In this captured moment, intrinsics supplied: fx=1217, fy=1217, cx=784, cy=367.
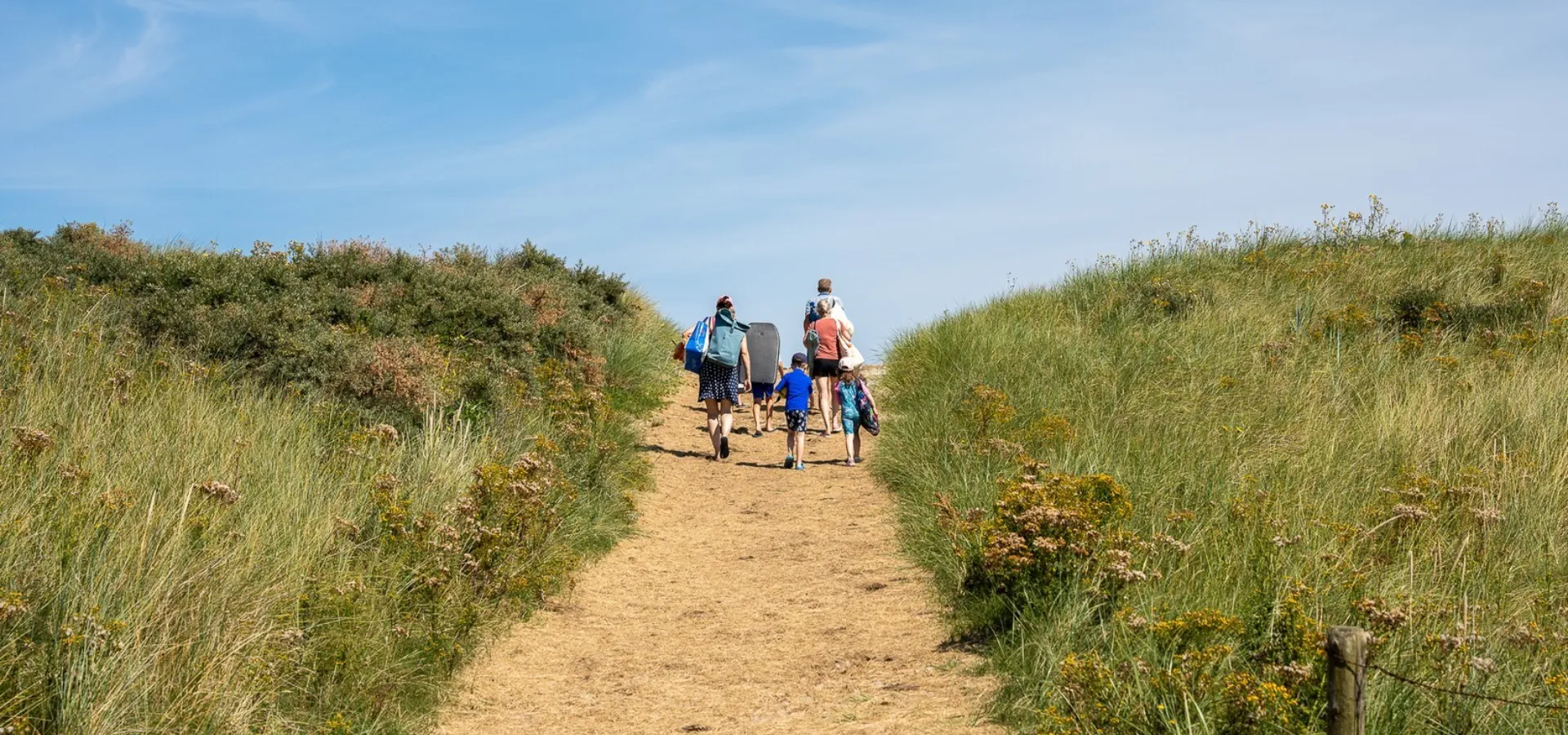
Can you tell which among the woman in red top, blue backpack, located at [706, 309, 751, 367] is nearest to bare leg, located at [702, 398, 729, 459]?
blue backpack, located at [706, 309, 751, 367]

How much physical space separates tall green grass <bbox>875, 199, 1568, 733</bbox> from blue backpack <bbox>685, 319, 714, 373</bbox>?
249 cm

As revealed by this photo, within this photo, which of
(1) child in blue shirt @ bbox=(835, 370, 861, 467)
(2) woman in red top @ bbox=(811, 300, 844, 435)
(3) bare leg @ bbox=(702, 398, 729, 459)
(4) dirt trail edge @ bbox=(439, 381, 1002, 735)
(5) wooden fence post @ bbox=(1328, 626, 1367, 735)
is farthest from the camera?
(2) woman in red top @ bbox=(811, 300, 844, 435)

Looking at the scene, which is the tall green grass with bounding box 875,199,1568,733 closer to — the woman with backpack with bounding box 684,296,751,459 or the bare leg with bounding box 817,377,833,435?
the bare leg with bounding box 817,377,833,435

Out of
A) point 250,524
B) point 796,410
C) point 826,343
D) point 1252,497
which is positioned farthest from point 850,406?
point 250,524

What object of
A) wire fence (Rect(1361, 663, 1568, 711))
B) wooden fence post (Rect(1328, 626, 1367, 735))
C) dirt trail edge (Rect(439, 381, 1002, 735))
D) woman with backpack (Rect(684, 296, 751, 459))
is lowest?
dirt trail edge (Rect(439, 381, 1002, 735))

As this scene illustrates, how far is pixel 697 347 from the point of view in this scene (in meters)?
14.8

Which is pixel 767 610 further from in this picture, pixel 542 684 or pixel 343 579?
pixel 343 579

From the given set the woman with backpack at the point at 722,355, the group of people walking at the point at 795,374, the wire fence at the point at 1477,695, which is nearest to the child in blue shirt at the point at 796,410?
the group of people walking at the point at 795,374

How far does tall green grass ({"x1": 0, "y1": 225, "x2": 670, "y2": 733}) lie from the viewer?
5.16 metres

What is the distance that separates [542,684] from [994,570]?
2.88 m

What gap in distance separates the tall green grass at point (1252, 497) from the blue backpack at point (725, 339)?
2.14 m

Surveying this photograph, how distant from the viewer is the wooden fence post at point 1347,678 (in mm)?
3924

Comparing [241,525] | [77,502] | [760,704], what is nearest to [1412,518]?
[760,704]

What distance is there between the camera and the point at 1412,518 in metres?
7.11
